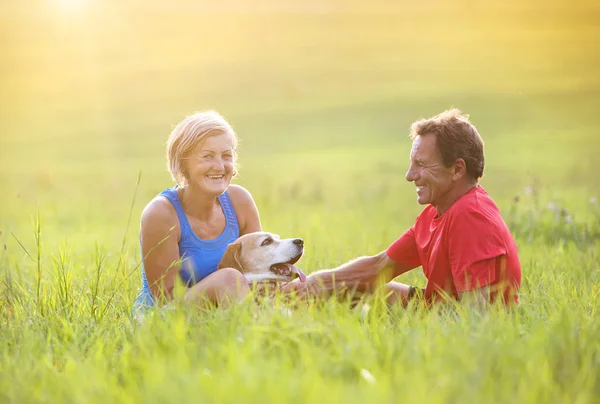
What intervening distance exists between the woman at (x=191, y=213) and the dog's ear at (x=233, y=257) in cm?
16

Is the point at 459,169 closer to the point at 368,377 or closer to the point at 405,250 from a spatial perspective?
the point at 405,250

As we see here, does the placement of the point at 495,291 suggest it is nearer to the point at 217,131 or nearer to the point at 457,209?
the point at 457,209

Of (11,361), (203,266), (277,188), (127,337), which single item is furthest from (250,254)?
(277,188)

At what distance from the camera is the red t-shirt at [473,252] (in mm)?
4980

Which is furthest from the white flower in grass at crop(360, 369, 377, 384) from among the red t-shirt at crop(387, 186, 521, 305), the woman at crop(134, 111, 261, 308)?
the woman at crop(134, 111, 261, 308)

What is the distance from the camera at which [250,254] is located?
588cm

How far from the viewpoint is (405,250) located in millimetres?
5941

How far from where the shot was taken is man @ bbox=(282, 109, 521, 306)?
5.00 m

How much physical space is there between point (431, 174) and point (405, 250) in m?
→ 0.81

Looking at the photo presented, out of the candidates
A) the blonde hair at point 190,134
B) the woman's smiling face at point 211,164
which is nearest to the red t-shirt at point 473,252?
the woman's smiling face at point 211,164

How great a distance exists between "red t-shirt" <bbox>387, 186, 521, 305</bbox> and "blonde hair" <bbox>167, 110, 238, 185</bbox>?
70.5 inches

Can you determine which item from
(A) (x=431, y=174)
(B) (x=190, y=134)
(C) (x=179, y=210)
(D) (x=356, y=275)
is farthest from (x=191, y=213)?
(A) (x=431, y=174)

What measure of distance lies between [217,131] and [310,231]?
341 centimetres

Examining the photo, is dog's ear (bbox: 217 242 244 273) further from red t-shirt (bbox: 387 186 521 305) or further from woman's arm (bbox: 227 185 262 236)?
red t-shirt (bbox: 387 186 521 305)
